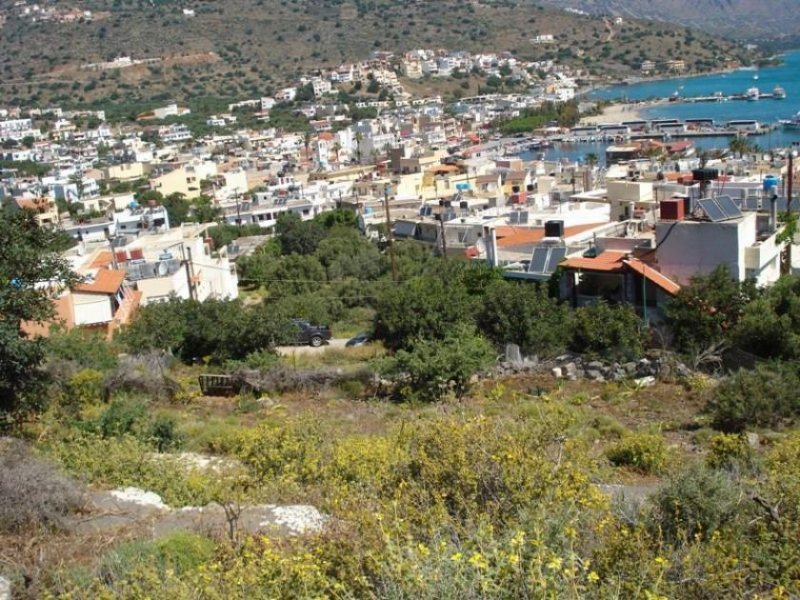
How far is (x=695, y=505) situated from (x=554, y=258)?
13.4 metres

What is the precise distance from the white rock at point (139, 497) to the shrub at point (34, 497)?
1.31 feet

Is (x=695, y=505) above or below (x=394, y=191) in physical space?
above

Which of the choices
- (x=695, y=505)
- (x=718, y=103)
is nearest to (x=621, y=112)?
(x=718, y=103)

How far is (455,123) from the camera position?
93.6 metres

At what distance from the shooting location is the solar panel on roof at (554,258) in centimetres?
1778

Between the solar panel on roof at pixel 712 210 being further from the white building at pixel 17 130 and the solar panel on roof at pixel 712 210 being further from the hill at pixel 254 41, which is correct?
the hill at pixel 254 41

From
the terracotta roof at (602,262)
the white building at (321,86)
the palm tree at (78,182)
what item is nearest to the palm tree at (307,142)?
the palm tree at (78,182)

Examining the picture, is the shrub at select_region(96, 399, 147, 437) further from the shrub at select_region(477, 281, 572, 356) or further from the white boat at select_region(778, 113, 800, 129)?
the white boat at select_region(778, 113, 800, 129)

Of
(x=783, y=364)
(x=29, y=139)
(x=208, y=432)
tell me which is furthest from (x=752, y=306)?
(x=29, y=139)

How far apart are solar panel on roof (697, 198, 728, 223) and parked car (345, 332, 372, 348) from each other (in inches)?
247

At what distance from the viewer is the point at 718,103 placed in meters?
107

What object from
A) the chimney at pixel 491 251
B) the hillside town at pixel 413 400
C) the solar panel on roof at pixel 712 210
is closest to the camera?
the hillside town at pixel 413 400

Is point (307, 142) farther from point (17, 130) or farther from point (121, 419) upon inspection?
point (121, 419)

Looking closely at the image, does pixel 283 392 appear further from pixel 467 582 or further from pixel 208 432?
pixel 467 582
